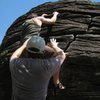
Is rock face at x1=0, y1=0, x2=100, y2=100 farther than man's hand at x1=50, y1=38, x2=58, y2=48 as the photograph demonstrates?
Yes

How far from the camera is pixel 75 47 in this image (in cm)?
1109

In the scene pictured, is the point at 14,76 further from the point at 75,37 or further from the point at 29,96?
the point at 75,37

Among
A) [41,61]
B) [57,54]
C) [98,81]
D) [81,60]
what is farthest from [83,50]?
[41,61]

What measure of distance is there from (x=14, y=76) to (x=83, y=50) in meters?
3.05

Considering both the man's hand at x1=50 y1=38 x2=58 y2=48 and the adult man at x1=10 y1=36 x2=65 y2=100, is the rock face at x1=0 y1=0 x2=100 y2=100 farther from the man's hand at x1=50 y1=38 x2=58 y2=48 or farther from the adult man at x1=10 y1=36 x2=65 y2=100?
the adult man at x1=10 y1=36 x2=65 y2=100

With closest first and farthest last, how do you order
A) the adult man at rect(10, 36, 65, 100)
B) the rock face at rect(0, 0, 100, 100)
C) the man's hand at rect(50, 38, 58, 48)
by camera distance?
the adult man at rect(10, 36, 65, 100) → the man's hand at rect(50, 38, 58, 48) → the rock face at rect(0, 0, 100, 100)

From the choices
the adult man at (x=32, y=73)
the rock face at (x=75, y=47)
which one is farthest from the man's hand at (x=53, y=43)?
the adult man at (x=32, y=73)

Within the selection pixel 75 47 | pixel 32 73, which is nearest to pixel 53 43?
pixel 75 47

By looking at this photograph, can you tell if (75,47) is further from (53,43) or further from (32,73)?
(32,73)

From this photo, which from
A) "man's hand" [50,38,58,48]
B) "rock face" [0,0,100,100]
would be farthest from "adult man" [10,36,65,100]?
"rock face" [0,0,100,100]

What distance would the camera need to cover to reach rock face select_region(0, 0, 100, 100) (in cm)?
1091

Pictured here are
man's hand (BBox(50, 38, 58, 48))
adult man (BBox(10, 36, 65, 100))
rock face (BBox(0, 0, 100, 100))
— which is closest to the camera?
adult man (BBox(10, 36, 65, 100))

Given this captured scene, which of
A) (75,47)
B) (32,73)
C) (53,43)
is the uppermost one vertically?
(32,73)

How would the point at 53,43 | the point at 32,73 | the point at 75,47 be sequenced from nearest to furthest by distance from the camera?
the point at 32,73, the point at 53,43, the point at 75,47
